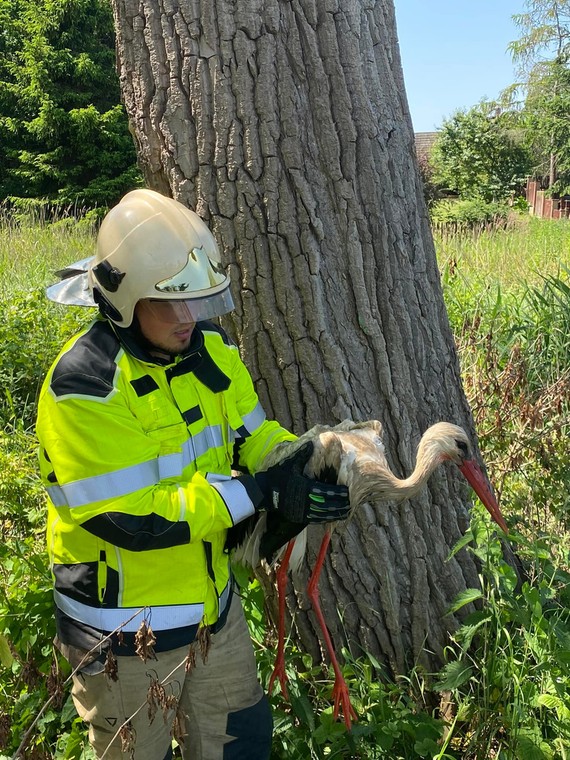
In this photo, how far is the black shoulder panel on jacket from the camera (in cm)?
177

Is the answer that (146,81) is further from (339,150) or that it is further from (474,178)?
(474,178)

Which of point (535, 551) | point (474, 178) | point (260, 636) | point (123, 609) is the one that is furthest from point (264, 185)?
point (474, 178)

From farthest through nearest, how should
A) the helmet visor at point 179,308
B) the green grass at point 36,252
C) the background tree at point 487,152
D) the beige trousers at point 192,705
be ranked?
the background tree at point 487,152 < the green grass at point 36,252 < the beige trousers at point 192,705 < the helmet visor at point 179,308

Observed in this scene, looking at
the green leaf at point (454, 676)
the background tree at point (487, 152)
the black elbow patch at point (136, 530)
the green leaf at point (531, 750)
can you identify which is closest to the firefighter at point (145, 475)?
the black elbow patch at point (136, 530)

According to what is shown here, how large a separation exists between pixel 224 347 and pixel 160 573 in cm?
80

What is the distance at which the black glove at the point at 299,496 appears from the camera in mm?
1972

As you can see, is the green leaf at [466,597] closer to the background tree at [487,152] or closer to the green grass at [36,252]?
the green grass at [36,252]

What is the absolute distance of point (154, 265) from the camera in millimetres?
1837

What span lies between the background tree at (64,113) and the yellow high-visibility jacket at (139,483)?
19580 mm

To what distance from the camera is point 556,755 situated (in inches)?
92.7

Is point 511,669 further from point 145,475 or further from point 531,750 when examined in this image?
point 145,475

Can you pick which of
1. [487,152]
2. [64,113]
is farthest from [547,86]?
[64,113]

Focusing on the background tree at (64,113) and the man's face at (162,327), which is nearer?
the man's face at (162,327)

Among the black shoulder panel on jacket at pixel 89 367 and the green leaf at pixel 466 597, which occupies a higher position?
the black shoulder panel on jacket at pixel 89 367
